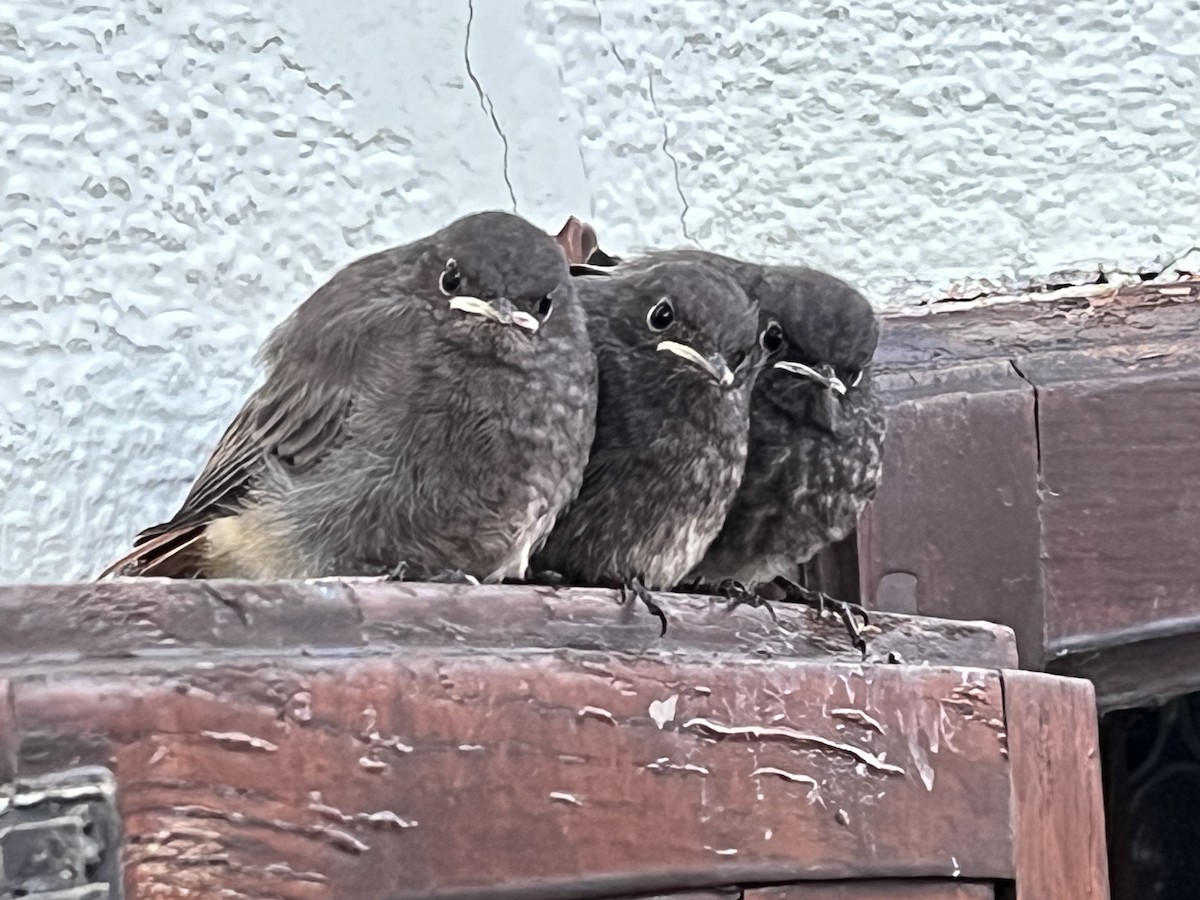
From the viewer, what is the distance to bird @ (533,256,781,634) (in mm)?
1440

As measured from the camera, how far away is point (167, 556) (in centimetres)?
144

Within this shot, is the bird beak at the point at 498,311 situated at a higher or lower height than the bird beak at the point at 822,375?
lower

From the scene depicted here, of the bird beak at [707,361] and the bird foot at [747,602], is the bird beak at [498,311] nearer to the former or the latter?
the bird beak at [707,361]

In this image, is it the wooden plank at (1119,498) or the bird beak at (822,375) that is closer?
the bird beak at (822,375)

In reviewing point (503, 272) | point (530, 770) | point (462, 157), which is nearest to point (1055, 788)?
point (530, 770)

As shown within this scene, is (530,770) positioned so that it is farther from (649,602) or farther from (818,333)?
(818,333)

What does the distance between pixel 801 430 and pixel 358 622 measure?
2.28 feet

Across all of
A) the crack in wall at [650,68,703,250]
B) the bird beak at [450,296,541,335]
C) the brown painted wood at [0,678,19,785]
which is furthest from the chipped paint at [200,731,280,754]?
the crack in wall at [650,68,703,250]

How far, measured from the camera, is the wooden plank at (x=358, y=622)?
87 centimetres

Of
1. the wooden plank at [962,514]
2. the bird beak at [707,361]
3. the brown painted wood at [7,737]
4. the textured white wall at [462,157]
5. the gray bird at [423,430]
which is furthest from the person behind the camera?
the wooden plank at [962,514]

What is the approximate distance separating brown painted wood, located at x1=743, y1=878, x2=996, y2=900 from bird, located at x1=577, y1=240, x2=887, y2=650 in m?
0.36

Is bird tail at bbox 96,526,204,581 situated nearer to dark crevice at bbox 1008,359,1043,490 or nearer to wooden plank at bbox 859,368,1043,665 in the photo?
wooden plank at bbox 859,368,1043,665

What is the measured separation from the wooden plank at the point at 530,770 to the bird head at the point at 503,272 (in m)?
0.39

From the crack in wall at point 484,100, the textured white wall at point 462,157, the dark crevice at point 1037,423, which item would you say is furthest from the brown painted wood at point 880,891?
the crack in wall at point 484,100
